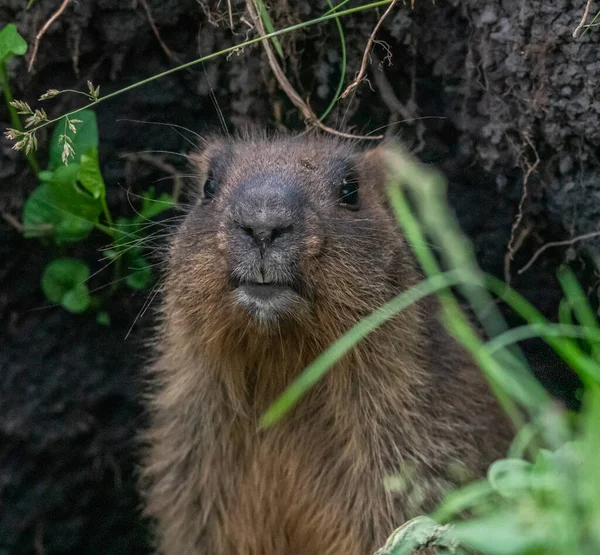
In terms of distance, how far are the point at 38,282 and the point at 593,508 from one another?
4.71 meters

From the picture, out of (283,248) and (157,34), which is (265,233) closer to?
(283,248)

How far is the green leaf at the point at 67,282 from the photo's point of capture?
5.58 m

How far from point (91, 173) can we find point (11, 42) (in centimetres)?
81

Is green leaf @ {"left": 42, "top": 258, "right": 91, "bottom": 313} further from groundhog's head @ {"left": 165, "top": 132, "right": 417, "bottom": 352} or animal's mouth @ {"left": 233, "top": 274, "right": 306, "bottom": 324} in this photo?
animal's mouth @ {"left": 233, "top": 274, "right": 306, "bottom": 324}

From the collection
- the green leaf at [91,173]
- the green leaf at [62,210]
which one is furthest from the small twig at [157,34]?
the green leaf at [62,210]

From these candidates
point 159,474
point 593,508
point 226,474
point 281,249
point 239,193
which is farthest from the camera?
point 159,474

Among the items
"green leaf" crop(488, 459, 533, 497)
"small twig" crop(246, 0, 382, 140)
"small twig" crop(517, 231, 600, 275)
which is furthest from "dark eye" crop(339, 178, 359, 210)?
"green leaf" crop(488, 459, 533, 497)

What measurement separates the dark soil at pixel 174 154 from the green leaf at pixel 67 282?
0.77ft

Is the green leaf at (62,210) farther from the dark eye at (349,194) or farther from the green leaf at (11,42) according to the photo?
the dark eye at (349,194)

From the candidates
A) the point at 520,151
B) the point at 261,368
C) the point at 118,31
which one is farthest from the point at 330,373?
the point at 118,31

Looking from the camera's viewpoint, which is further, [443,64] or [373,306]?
[443,64]

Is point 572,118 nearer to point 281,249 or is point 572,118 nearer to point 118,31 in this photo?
point 281,249

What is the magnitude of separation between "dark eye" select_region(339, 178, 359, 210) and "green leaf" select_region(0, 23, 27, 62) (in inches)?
73.4

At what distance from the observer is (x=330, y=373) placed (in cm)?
425
